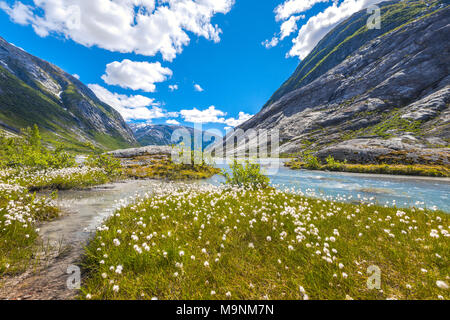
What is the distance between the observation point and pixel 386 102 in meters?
84.9

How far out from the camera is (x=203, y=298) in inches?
113

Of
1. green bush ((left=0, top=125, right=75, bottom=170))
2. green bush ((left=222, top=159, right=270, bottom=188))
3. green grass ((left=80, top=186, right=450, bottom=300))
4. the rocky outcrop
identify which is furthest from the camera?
the rocky outcrop

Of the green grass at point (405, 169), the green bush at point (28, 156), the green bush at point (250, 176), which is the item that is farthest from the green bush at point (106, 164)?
the green grass at point (405, 169)

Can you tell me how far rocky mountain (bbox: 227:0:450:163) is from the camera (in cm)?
3675

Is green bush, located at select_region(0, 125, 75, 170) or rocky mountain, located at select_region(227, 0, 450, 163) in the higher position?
rocky mountain, located at select_region(227, 0, 450, 163)

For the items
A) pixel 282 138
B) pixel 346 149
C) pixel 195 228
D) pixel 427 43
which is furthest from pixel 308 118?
pixel 195 228

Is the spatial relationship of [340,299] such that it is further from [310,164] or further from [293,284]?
[310,164]

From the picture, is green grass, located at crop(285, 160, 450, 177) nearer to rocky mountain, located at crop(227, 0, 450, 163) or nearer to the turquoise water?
the turquoise water

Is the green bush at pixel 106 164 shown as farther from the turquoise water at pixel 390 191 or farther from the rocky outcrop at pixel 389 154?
the rocky outcrop at pixel 389 154

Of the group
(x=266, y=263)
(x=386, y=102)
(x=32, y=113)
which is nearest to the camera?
(x=266, y=263)

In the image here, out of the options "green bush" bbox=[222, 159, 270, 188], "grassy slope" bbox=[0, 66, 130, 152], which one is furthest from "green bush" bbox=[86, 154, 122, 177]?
"grassy slope" bbox=[0, 66, 130, 152]

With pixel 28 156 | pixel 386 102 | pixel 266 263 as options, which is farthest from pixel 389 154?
pixel 386 102

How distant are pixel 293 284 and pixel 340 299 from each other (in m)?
0.70

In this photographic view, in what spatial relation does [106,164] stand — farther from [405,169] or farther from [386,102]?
[386,102]
